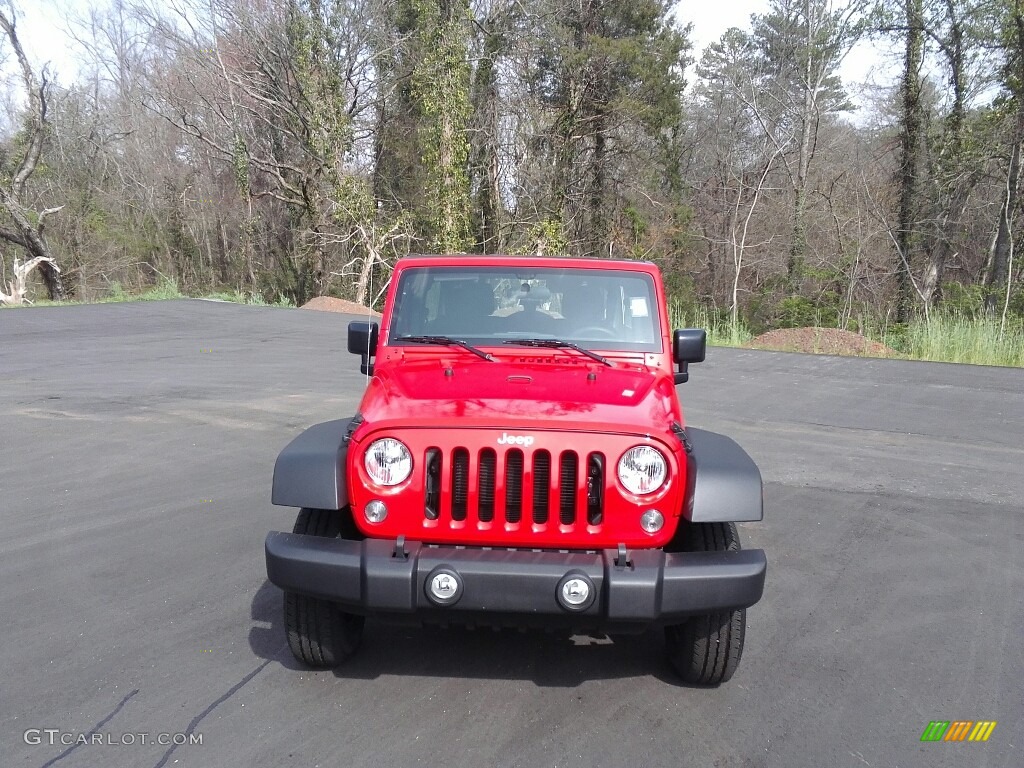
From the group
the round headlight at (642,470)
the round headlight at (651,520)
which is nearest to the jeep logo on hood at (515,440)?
the round headlight at (642,470)

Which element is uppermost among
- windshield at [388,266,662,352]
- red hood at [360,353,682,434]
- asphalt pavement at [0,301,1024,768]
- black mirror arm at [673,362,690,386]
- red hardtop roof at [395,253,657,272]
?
red hardtop roof at [395,253,657,272]

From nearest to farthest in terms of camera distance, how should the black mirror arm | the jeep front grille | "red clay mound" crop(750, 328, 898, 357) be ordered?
the jeep front grille
the black mirror arm
"red clay mound" crop(750, 328, 898, 357)

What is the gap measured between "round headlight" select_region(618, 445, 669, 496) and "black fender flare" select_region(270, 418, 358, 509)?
108 centimetres

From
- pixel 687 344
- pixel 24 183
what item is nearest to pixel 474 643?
pixel 687 344

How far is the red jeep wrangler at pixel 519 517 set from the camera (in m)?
2.94

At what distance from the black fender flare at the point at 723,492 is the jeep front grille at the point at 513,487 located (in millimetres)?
371

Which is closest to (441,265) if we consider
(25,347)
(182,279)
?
(25,347)

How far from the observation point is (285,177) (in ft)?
103

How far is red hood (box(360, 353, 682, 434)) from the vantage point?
3193 mm

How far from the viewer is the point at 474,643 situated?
3.80m

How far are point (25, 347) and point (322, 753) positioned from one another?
43.0 feet

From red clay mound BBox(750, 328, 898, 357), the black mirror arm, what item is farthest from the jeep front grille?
red clay mound BBox(750, 328, 898, 357)

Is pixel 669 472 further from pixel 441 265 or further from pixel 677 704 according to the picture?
pixel 441 265

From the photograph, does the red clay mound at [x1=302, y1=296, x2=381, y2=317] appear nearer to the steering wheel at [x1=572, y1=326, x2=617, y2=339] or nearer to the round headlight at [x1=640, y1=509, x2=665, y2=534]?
the steering wheel at [x1=572, y1=326, x2=617, y2=339]
